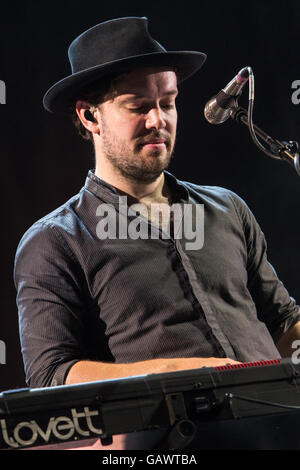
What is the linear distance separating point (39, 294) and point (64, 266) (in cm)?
12

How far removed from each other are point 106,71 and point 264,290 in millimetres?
952

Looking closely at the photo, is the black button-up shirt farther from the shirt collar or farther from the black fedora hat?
the black fedora hat

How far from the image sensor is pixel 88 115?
2227mm

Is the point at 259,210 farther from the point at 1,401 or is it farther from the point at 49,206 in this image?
the point at 1,401

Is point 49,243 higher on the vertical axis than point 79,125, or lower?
lower

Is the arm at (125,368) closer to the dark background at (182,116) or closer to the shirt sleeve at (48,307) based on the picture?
the shirt sleeve at (48,307)

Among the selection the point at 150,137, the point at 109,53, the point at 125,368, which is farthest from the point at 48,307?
the point at 109,53

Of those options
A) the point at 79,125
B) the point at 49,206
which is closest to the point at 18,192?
the point at 49,206

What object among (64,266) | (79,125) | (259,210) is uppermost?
(79,125)

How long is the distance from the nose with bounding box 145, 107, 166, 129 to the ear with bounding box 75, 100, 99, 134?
24cm

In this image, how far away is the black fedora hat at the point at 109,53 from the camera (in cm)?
207

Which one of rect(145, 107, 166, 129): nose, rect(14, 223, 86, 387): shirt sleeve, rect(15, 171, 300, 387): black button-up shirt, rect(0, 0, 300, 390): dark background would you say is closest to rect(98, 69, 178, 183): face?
rect(145, 107, 166, 129): nose

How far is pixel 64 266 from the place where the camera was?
1913mm

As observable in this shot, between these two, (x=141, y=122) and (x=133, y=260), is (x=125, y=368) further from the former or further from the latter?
(x=141, y=122)
